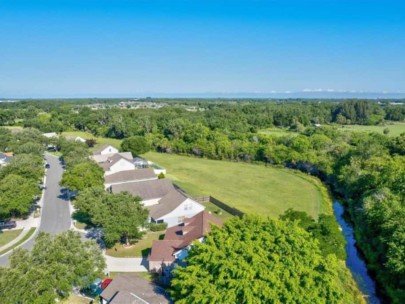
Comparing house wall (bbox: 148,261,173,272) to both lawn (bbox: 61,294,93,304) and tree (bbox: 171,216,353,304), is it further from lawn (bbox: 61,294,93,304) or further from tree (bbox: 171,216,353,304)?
tree (bbox: 171,216,353,304)

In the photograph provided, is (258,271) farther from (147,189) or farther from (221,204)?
(147,189)

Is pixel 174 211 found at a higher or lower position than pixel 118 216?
lower

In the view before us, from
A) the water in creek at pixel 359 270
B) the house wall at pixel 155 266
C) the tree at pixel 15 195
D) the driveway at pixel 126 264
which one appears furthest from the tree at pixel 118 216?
the water in creek at pixel 359 270

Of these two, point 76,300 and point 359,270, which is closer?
Answer: point 76,300

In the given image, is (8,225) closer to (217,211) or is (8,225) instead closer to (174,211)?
(174,211)

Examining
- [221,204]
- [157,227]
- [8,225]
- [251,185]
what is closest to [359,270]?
[221,204]

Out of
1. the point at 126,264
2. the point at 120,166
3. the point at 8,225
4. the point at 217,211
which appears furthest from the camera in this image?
the point at 120,166

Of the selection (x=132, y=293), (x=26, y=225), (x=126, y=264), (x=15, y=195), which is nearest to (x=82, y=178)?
(x=15, y=195)

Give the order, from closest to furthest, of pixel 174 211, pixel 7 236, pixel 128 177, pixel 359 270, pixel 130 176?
pixel 359 270 → pixel 7 236 → pixel 174 211 → pixel 128 177 → pixel 130 176

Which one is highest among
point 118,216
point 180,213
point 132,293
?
point 118,216
